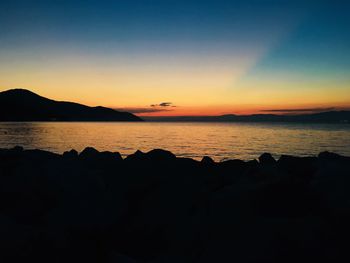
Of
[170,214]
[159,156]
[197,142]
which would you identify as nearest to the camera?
[170,214]

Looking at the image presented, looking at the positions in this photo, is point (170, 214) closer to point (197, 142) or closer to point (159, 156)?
point (159, 156)

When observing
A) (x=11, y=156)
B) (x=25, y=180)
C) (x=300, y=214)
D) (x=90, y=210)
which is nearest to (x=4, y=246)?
(x=90, y=210)

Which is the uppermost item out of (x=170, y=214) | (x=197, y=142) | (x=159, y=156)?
(x=159, y=156)

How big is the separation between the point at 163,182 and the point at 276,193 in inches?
92.9

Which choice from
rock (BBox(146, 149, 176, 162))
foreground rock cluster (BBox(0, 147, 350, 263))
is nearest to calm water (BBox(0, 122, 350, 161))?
rock (BBox(146, 149, 176, 162))

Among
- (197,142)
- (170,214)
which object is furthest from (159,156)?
(197,142)

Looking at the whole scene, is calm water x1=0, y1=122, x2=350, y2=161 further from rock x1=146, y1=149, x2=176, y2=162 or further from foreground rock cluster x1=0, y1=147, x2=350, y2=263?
foreground rock cluster x1=0, y1=147, x2=350, y2=263

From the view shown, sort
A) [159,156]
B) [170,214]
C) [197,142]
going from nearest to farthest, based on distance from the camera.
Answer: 1. [170,214]
2. [159,156]
3. [197,142]

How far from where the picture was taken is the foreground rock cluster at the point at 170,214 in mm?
2672

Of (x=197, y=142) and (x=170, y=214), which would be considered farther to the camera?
(x=197, y=142)

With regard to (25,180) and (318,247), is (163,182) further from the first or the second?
(318,247)

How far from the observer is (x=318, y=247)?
99.5 inches

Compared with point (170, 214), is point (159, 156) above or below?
above

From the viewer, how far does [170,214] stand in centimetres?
455
